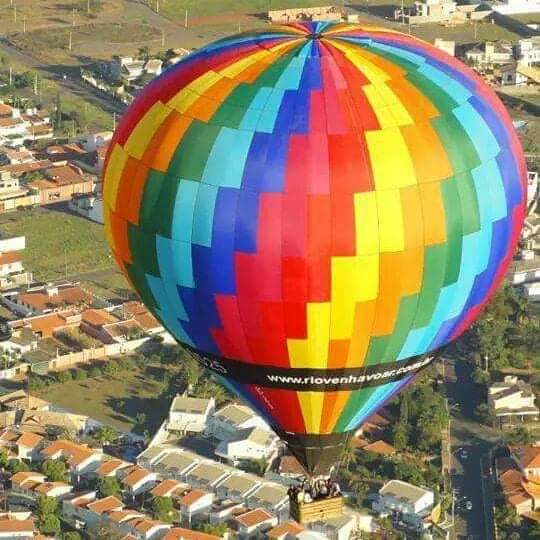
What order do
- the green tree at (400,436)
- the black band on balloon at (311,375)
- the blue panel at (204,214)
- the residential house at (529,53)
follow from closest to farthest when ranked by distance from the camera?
the blue panel at (204,214) → the black band on balloon at (311,375) → the green tree at (400,436) → the residential house at (529,53)

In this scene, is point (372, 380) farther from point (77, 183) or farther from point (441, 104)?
point (77, 183)

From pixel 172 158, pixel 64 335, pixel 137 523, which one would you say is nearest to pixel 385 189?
pixel 172 158

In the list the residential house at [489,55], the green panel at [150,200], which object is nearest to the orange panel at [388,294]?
the green panel at [150,200]

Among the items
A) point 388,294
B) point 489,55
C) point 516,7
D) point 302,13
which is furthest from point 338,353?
point 516,7

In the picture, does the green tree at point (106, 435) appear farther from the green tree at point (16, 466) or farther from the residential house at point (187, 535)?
the residential house at point (187, 535)

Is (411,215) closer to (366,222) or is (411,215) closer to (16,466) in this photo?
(366,222)
